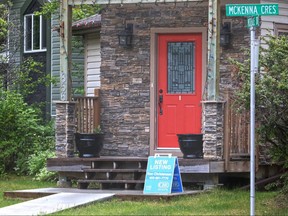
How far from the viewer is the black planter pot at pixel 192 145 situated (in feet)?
43.5

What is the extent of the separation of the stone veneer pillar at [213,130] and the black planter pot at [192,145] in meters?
0.19

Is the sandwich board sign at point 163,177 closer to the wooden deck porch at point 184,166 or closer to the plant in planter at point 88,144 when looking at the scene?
the wooden deck porch at point 184,166

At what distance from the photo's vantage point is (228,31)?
14367 mm

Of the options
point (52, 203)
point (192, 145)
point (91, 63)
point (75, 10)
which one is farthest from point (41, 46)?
point (52, 203)

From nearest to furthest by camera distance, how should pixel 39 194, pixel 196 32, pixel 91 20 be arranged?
pixel 39 194 → pixel 196 32 → pixel 91 20

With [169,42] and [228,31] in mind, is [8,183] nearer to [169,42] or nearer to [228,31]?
[169,42]

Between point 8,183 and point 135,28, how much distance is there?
424 cm

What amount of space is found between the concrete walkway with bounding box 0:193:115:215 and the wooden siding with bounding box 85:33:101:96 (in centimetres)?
599

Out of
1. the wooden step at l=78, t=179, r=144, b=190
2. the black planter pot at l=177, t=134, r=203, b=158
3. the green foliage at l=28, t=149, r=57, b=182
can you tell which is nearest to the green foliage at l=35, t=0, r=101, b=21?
the green foliage at l=28, t=149, r=57, b=182

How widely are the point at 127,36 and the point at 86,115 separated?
1.81 meters

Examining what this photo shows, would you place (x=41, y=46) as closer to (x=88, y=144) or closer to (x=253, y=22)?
(x=88, y=144)

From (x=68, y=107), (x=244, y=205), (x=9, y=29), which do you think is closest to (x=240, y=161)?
(x=244, y=205)

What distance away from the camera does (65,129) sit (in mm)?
14047

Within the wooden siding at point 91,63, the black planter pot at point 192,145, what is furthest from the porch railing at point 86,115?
the wooden siding at point 91,63
